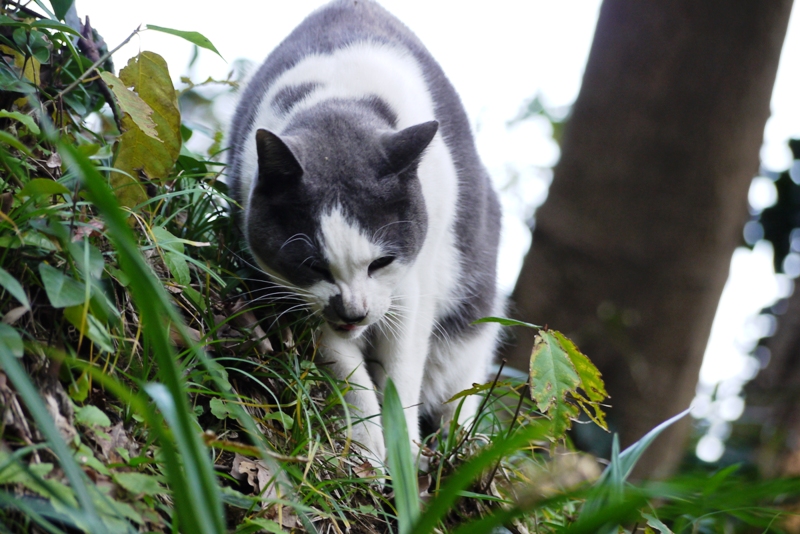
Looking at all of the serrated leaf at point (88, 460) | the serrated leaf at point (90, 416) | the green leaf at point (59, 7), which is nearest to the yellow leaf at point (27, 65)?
the green leaf at point (59, 7)

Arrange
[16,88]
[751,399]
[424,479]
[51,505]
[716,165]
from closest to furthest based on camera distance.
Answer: [51,505]
[16,88]
[424,479]
[716,165]
[751,399]

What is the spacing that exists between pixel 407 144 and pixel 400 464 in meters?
0.99

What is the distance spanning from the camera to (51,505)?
0.96m

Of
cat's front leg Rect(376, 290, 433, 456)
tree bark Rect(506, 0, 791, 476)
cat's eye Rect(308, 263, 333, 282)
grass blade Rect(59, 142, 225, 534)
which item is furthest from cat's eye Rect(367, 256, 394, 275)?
tree bark Rect(506, 0, 791, 476)

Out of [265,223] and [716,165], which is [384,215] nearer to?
[265,223]

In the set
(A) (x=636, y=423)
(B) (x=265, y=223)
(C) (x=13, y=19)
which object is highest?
(C) (x=13, y=19)

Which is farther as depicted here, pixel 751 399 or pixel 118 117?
pixel 751 399

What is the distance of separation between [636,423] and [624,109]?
69.9 inches

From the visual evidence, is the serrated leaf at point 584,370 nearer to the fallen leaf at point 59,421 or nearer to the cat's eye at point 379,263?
the cat's eye at point 379,263

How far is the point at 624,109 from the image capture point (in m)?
3.62

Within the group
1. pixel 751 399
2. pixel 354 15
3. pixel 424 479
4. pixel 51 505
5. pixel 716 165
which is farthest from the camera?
pixel 751 399

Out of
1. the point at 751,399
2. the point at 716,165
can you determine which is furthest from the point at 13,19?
the point at 751,399

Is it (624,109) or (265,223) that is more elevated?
(624,109)

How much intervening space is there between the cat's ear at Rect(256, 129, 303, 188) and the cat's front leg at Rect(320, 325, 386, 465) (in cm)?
47
